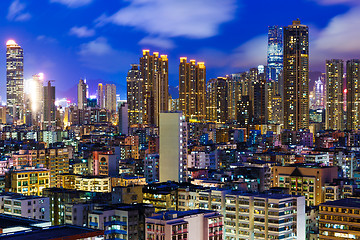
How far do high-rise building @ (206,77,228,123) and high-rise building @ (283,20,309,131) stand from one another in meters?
15.4

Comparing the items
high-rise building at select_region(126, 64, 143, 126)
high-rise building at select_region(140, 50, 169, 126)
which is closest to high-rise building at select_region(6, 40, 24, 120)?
high-rise building at select_region(126, 64, 143, 126)

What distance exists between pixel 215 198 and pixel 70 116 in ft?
297

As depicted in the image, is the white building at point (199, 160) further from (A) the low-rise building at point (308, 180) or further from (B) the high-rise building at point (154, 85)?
(B) the high-rise building at point (154, 85)

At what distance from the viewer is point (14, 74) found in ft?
427

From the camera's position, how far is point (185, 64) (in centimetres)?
11469

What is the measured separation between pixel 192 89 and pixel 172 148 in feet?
251

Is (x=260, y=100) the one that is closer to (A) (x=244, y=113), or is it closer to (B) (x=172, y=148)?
(A) (x=244, y=113)

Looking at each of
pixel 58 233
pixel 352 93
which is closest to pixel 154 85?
pixel 352 93

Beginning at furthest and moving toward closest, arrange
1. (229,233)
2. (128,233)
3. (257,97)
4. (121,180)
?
(257,97) → (121,180) → (229,233) → (128,233)

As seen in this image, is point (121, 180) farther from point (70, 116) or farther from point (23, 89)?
point (23, 89)

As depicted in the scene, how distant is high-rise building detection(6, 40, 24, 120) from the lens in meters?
129

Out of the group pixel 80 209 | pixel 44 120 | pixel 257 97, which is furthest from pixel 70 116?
pixel 80 209

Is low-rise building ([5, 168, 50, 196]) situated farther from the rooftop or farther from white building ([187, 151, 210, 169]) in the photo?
the rooftop

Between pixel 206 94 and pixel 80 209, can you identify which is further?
pixel 206 94
